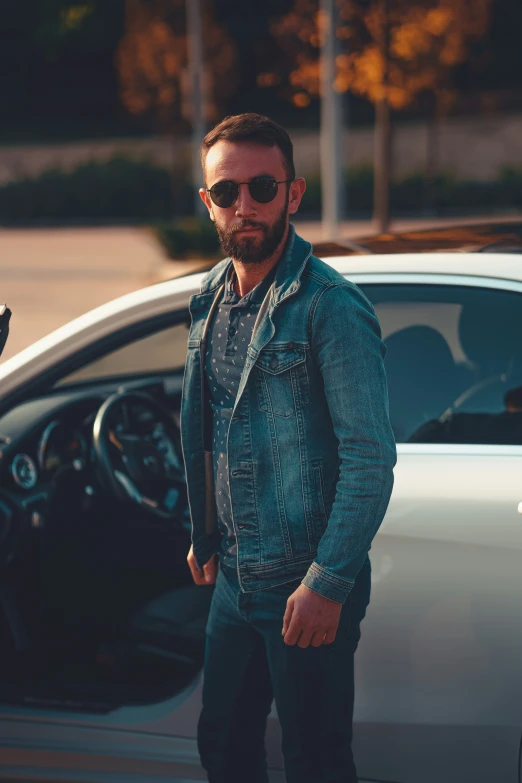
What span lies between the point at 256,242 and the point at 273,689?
90 cm

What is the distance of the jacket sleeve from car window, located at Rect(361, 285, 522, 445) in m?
0.62

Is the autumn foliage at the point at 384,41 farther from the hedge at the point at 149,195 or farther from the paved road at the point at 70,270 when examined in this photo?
the hedge at the point at 149,195

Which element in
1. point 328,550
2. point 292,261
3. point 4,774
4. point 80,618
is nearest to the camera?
point 328,550

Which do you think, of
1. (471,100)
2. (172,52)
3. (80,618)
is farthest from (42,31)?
(80,618)

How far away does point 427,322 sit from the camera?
272 centimetres

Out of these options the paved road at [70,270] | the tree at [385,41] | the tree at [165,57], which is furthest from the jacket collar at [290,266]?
the tree at [165,57]

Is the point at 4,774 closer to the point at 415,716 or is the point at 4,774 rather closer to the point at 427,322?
the point at 415,716

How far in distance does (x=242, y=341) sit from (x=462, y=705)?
947mm

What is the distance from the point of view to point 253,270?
2.03m

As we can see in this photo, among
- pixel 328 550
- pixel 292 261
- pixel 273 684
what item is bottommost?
pixel 273 684

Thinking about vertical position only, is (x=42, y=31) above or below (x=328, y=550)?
above

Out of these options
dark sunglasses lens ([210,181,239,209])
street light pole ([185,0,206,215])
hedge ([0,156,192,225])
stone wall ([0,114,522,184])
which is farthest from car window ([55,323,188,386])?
stone wall ([0,114,522,184])

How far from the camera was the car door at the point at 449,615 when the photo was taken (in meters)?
2.19

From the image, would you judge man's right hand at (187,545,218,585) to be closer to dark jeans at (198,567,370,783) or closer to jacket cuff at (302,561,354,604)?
dark jeans at (198,567,370,783)
